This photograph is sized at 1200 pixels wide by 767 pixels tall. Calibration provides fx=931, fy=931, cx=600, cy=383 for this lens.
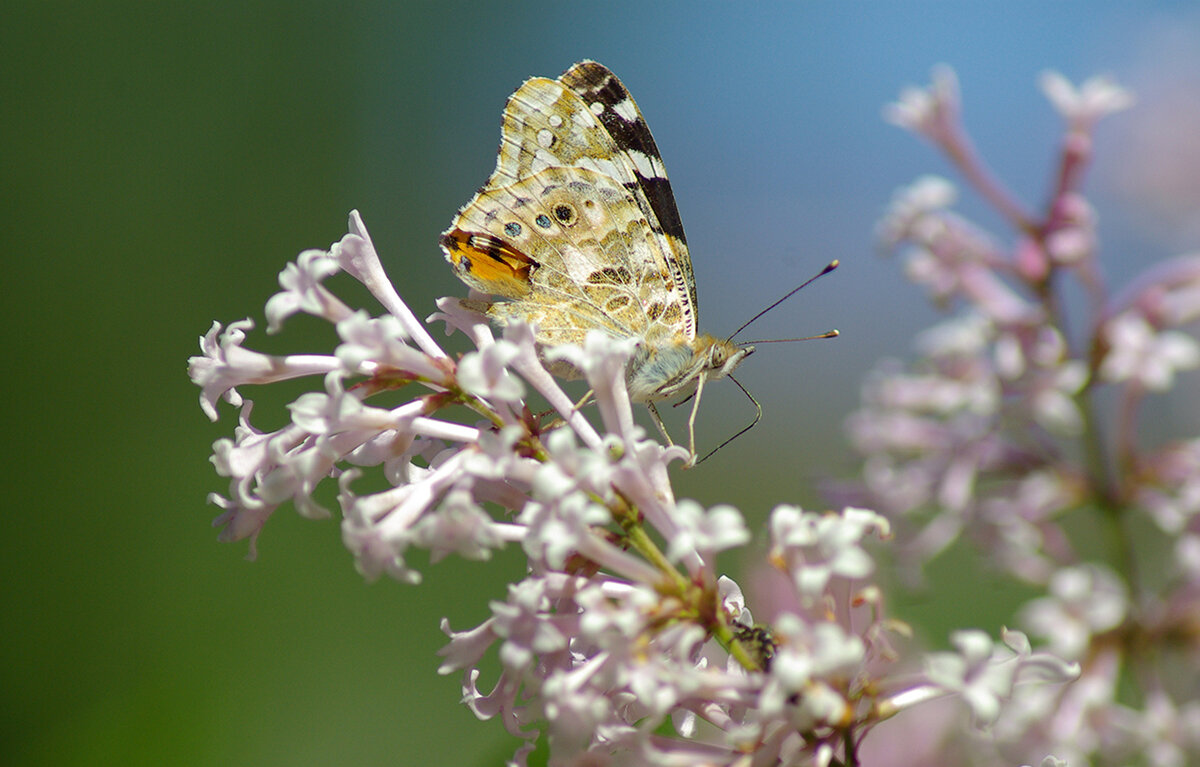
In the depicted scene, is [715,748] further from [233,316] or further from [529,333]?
[233,316]

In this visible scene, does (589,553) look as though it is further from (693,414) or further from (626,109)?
(626,109)

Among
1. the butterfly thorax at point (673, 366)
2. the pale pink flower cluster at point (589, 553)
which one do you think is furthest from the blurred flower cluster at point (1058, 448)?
the pale pink flower cluster at point (589, 553)

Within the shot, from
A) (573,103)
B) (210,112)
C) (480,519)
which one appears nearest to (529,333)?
(480,519)

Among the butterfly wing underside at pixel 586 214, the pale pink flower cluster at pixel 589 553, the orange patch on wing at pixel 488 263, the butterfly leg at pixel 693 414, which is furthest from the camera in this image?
the butterfly wing underside at pixel 586 214

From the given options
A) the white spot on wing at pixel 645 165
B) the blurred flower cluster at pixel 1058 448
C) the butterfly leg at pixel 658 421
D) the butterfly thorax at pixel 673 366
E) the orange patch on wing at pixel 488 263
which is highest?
the white spot on wing at pixel 645 165

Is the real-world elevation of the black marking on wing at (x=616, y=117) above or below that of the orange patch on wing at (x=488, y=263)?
above

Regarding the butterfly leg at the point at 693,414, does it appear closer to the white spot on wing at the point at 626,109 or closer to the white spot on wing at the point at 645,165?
the white spot on wing at the point at 645,165
